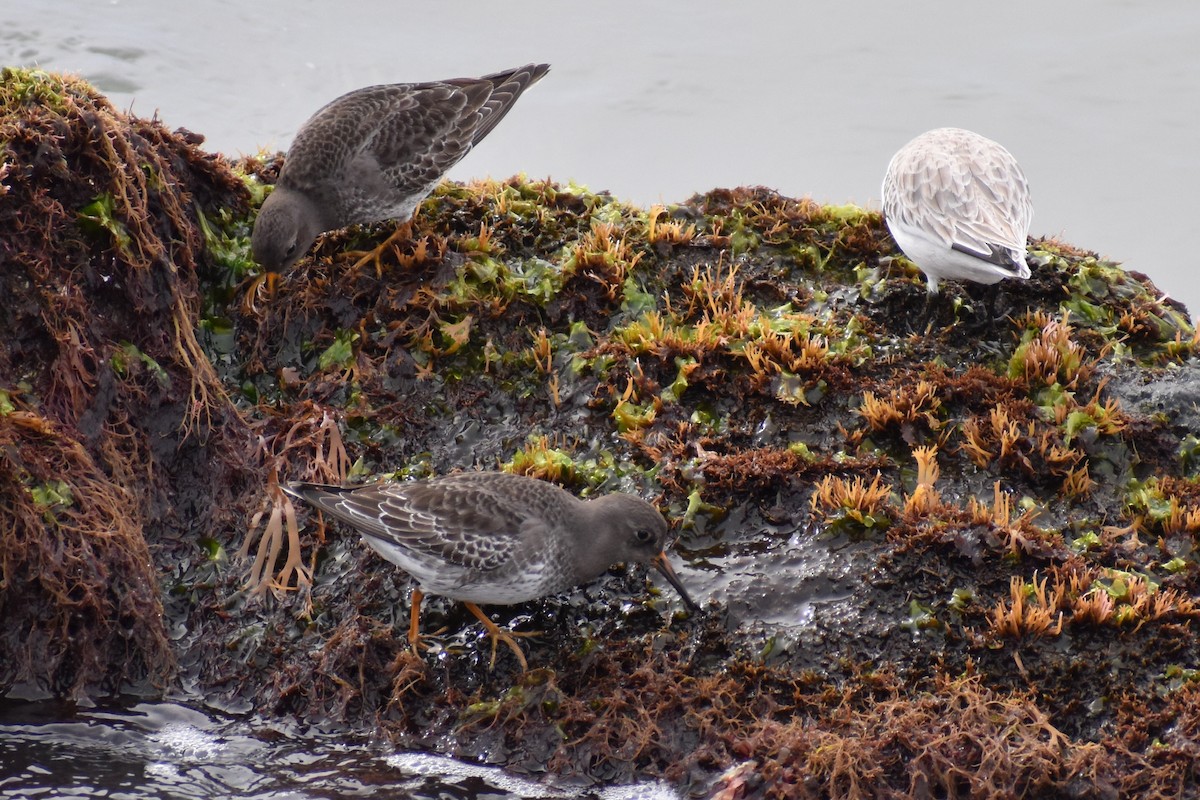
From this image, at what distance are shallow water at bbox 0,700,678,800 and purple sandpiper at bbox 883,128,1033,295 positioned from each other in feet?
12.3

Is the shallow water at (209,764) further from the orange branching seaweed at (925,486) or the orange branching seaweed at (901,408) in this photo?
the orange branching seaweed at (901,408)

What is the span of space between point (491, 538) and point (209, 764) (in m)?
1.65

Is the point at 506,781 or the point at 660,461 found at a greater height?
the point at 660,461

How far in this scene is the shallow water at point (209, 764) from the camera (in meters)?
5.41

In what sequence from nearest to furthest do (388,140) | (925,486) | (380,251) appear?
(925,486), (380,251), (388,140)

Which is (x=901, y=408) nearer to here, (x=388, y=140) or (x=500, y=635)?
(x=500, y=635)

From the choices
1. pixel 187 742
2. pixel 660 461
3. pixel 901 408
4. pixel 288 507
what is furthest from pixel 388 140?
pixel 187 742

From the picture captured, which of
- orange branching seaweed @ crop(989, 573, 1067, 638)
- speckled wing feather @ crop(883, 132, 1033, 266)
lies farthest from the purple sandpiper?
orange branching seaweed @ crop(989, 573, 1067, 638)

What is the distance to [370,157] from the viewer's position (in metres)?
8.44

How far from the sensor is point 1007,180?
8.21 metres

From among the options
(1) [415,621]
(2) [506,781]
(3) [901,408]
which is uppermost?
(3) [901,408]

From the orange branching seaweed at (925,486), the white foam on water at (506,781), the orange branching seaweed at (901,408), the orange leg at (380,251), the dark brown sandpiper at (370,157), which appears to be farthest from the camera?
the orange leg at (380,251)

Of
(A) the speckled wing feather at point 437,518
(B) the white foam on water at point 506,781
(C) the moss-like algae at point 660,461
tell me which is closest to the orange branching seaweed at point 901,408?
(C) the moss-like algae at point 660,461

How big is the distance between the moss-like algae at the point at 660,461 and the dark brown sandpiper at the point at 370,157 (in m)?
0.31
